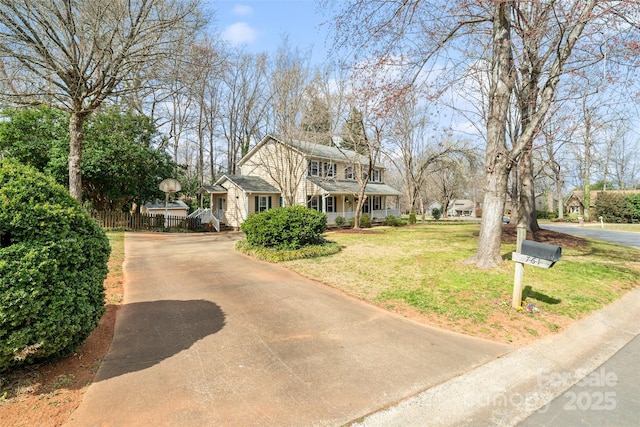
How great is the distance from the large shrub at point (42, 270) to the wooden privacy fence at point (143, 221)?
16536 mm

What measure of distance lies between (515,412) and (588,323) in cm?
328

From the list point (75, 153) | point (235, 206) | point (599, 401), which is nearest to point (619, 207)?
point (235, 206)

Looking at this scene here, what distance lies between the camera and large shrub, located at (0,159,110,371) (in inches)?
102

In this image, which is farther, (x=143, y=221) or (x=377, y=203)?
(x=377, y=203)

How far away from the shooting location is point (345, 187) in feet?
80.1

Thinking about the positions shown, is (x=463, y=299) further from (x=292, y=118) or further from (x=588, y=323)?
(x=292, y=118)

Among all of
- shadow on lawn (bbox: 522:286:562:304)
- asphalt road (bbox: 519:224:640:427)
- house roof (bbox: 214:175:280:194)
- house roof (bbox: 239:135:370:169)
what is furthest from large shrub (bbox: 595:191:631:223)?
asphalt road (bbox: 519:224:640:427)

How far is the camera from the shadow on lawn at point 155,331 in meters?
3.33

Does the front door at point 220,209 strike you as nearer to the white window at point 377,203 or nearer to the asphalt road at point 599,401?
the white window at point 377,203

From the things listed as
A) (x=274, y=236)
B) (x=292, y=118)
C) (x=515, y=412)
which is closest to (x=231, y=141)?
(x=292, y=118)

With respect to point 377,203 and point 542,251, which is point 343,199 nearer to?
point 377,203

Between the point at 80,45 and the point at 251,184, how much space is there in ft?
45.2

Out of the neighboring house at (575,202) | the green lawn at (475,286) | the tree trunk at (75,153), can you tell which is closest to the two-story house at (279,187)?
the tree trunk at (75,153)

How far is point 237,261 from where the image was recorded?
8.84 m
